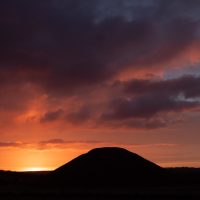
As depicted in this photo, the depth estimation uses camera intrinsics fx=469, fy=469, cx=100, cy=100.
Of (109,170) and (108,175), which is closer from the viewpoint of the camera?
(108,175)

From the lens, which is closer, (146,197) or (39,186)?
(146,197)

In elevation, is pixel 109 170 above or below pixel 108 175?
above

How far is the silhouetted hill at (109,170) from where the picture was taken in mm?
68750

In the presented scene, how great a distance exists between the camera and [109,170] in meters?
70.9

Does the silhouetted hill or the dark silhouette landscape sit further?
the silhouetted hill

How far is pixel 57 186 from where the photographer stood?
6775 cm

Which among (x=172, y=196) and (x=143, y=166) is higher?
(x=143, y=166)

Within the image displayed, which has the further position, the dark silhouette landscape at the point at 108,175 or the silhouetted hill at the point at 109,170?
the silhouetted hill at the point at 109,170

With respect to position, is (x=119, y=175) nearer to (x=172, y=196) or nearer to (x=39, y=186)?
(x=39, y=186)

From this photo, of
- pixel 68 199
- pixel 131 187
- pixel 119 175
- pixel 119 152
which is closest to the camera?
pixel 68 199

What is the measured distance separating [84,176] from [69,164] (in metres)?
6.63

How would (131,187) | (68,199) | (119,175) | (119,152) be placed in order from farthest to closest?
(119,152), (119,175), (131,187), (68,199)

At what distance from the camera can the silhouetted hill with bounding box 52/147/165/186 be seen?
6875cm

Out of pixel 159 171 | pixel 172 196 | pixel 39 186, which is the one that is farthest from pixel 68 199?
pixel 159 171
